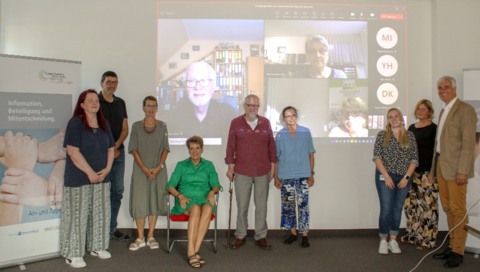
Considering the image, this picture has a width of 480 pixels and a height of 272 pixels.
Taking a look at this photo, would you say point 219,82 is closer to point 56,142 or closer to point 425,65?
point 56,142

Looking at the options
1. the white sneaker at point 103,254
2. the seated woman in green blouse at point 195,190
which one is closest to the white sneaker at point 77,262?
the white sneaker at point 103,254

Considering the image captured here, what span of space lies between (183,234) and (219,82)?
189 cm

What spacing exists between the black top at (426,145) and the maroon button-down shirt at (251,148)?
1.55m

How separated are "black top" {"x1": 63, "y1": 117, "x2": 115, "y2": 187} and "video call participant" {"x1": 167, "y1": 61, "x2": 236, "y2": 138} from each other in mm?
1076

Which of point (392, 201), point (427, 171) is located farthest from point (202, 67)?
point (427, 171)

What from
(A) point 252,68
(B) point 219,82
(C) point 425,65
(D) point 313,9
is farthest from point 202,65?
(C) point 425,65

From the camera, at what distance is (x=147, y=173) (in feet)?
11.8

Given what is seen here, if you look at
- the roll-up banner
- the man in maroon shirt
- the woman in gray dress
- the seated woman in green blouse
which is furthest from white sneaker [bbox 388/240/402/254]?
the roll-up banner

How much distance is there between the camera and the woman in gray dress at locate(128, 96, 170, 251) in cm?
361

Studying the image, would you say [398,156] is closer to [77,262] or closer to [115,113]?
[115,113]

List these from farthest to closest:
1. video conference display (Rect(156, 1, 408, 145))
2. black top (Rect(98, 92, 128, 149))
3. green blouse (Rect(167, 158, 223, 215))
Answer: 1. video conference display (Rect(156, 1, 408, 145))
2. black top (Rect(98, 92, 128, 149))
3. green blouse (Rect(167, 158, 223, 215))

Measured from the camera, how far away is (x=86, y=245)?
3455 mm

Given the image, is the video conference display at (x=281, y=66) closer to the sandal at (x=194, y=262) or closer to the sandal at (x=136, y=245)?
the sandal at (x=136, y=245)

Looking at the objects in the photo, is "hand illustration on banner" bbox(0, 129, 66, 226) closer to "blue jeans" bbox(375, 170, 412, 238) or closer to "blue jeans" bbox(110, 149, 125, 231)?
"blue jeans" bbox(110, 149, 125, 231)
